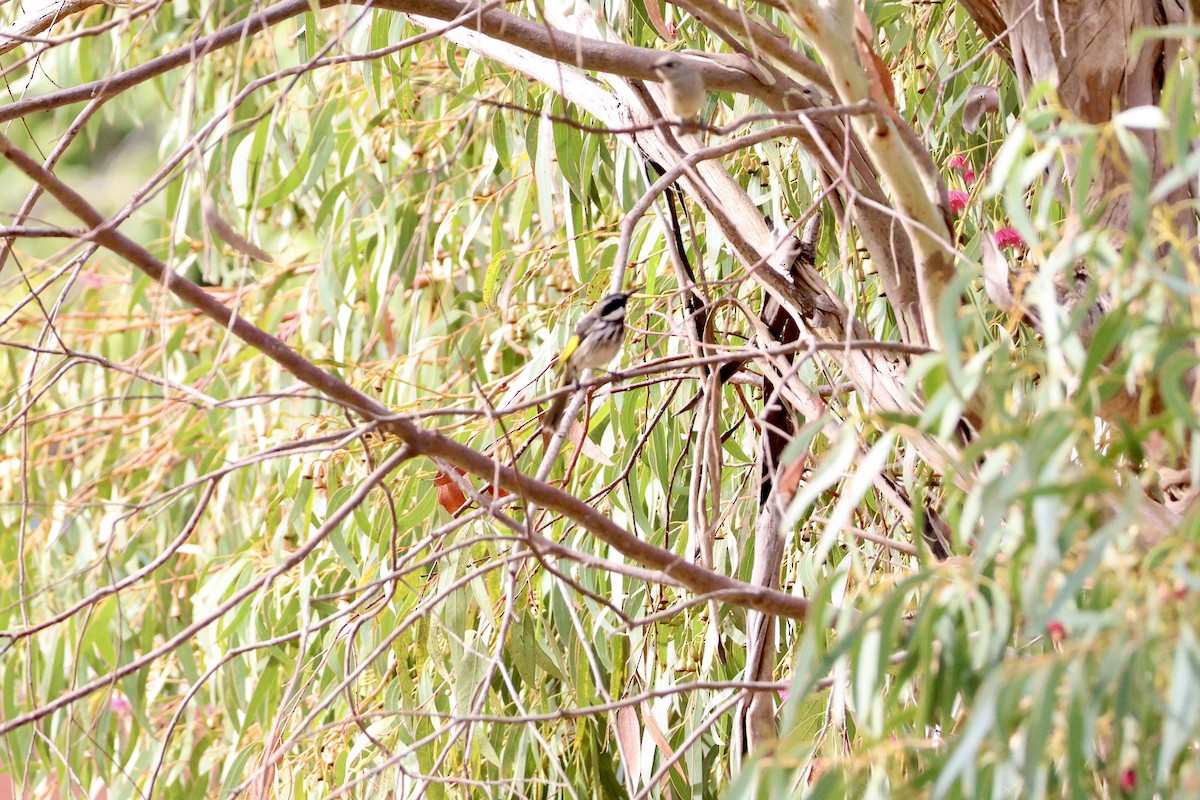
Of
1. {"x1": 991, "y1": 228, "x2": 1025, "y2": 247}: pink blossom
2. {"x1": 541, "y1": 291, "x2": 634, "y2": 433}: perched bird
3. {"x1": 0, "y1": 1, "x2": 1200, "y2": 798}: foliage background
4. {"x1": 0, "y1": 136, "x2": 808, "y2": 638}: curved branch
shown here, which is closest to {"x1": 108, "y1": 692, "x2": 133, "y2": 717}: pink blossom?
{"x1": 0, "y1": 1, "x2": 1200, "y2": 798}: foliage background

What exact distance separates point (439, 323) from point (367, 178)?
0.45 m

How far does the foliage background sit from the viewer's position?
805 millimetres

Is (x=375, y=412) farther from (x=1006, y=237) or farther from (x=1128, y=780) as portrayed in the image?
(x=1006, y=237)

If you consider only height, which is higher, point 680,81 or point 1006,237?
point 680,81

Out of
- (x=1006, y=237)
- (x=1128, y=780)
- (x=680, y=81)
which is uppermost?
(x=680, y=81)

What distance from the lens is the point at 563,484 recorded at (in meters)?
1.58

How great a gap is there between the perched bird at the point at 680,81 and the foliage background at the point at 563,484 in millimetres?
134

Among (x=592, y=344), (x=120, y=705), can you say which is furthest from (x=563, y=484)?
(x=120, y=705)

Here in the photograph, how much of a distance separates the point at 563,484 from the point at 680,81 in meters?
0.52

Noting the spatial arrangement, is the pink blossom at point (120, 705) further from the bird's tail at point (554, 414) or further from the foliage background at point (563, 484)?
the bird's tail at point (554, 414)

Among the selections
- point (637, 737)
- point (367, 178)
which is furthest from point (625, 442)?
point (367, 178)

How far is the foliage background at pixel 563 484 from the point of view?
81cm

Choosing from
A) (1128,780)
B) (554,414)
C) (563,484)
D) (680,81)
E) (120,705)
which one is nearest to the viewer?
(1128,780)

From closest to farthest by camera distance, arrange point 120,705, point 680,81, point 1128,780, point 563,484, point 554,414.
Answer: point 1128,780 → point 680,81 → point 563,484 → point 554,414 → point 120,705
